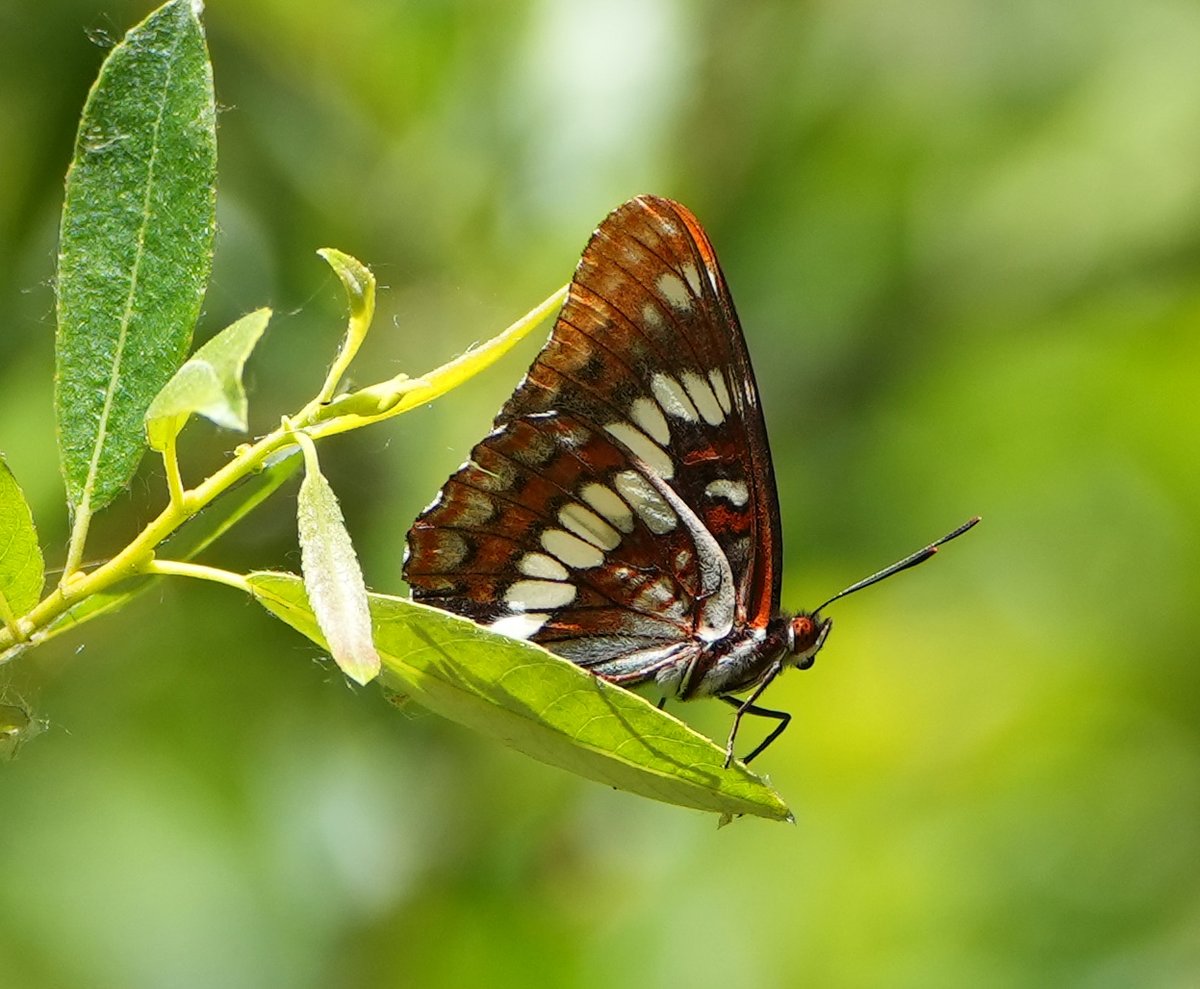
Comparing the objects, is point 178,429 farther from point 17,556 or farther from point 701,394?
point 701,394

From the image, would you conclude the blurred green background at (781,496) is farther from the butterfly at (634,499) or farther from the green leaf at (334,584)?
the green leaf at (334,584)

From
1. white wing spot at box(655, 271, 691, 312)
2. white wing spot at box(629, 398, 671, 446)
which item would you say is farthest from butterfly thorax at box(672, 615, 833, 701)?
white wing spot at box(655, 271, 691, 312)

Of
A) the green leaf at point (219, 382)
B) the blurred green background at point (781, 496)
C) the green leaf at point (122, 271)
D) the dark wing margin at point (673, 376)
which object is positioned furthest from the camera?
the blurred green background at point (781, 496)

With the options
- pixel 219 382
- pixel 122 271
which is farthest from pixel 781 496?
pixel 219 382

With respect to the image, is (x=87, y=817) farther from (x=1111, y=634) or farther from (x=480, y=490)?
(x=1111, y=634)

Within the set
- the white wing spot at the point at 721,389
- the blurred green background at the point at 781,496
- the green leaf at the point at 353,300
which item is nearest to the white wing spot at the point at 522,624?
→ the white wing spot at the point at 721,389

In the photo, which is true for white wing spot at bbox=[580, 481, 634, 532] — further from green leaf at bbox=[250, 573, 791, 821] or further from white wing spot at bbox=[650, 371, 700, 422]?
green leaf at bbox=[250, 573, 791, 821]
